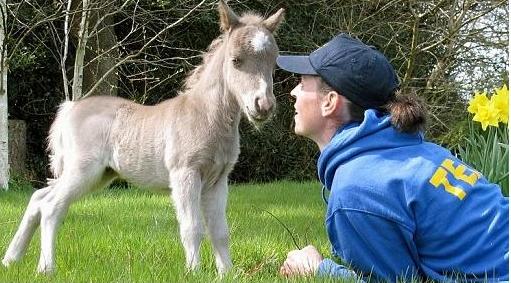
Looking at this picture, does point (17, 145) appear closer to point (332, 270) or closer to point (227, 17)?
point (227, 17)

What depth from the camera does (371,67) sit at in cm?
332

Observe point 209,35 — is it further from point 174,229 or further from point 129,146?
point 129,146

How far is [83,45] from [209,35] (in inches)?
175

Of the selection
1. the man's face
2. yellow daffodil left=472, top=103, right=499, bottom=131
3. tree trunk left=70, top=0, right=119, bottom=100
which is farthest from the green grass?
tree trunk left=70, top=0, right=119, bottom=100

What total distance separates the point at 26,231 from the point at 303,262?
6.26ft

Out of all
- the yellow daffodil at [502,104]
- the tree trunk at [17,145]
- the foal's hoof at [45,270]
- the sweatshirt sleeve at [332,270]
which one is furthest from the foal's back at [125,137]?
the tree trunk at [17,145]

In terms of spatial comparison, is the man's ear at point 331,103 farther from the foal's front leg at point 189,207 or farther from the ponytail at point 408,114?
the foal's front leg at point 189,207

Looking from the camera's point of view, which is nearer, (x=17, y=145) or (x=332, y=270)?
(x=332, y=270)

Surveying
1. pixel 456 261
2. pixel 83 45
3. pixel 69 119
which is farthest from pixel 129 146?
pixel 83 45

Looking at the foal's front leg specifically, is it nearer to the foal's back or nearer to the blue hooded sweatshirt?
the foal's back

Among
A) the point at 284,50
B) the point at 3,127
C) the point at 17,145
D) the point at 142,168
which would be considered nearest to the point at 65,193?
the point at 142,168

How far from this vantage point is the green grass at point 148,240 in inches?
141

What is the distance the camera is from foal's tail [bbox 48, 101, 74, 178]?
5020 mm

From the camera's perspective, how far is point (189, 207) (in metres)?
4.27
